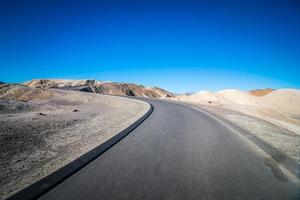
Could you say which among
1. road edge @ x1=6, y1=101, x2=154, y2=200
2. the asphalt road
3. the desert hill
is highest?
the desert hill

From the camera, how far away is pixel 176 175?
15.5 ft

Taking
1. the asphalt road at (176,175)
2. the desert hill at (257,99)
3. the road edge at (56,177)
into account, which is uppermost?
the desert hill at (257,99)

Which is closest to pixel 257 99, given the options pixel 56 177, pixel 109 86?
pixel 109 86

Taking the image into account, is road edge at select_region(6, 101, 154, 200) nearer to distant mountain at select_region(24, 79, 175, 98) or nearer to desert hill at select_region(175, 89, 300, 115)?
desert hill at select_region(175, 89, 300, 115)

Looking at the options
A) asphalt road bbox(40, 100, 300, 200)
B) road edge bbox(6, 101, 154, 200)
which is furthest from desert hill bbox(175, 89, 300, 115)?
road edge bbox(6, 101, 154, 200)

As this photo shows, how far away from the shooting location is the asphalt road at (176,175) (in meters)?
3.92

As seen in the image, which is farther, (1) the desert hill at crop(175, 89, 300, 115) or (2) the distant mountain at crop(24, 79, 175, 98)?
(2) the distant mountain at crop(24, 79, 175, 98)

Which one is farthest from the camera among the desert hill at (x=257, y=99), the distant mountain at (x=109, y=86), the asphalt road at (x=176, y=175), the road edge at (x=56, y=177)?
the distant mountain at (x=109, y=86)

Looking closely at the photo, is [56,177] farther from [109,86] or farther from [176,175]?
[109,86]

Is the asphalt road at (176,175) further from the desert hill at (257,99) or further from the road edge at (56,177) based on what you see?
the desert hill at (257,99)

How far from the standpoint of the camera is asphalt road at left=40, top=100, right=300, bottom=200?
392 centimetres

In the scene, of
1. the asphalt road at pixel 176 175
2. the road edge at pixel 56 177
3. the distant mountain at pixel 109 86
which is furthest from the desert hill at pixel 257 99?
the road edge at pixel 56 177

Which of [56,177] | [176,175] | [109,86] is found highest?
[109,86]

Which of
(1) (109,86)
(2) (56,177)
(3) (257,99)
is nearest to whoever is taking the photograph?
(2) (56,177)
